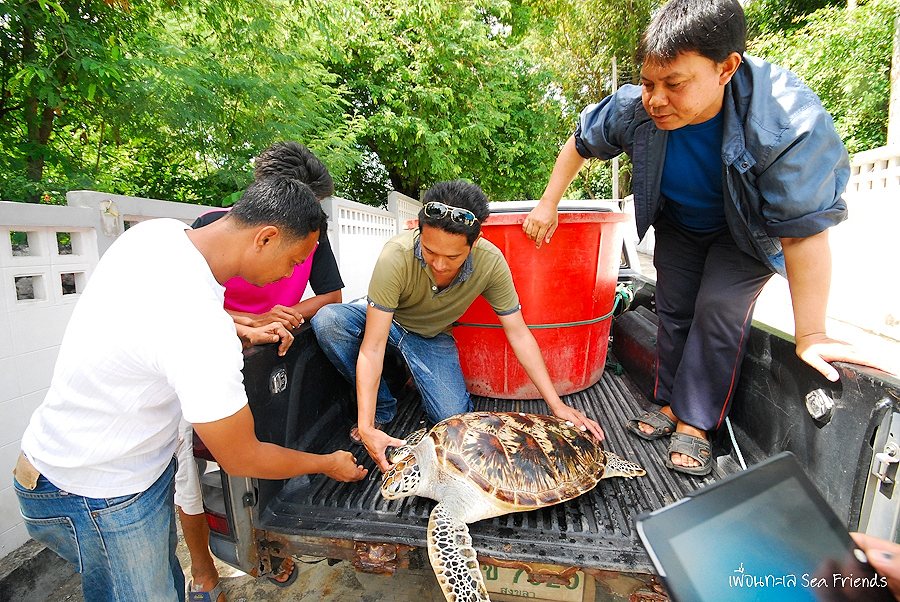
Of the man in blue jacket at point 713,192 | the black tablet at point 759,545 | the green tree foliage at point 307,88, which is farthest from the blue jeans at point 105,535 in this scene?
the green tree foliage at point 307,88

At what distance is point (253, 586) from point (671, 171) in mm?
2513

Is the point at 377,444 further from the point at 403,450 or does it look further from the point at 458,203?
the point at 458,203

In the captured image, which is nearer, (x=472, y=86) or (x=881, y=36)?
(x=881, y=36)

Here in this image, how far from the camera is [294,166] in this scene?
2139 mm

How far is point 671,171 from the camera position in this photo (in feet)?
6.05

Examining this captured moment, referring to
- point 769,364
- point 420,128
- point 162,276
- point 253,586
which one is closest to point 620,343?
point 769,364

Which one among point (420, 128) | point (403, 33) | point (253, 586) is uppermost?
point (403, 33)

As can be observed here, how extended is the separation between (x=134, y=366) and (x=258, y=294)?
3.46 ft

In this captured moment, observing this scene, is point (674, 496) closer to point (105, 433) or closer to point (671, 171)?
point (671, 171)

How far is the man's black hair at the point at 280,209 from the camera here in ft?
4.20

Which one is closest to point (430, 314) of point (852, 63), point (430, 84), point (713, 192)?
point (713, 192)

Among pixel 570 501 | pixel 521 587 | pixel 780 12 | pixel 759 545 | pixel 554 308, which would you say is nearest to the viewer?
pixel 759 545

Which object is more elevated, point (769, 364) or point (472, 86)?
point (472, 86)

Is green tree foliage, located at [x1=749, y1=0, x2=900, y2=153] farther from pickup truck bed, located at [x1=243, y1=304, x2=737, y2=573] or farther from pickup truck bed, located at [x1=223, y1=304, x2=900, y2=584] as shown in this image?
pickup truck bed, located at [x1=243, y1=304, x2=737, y2=573]
